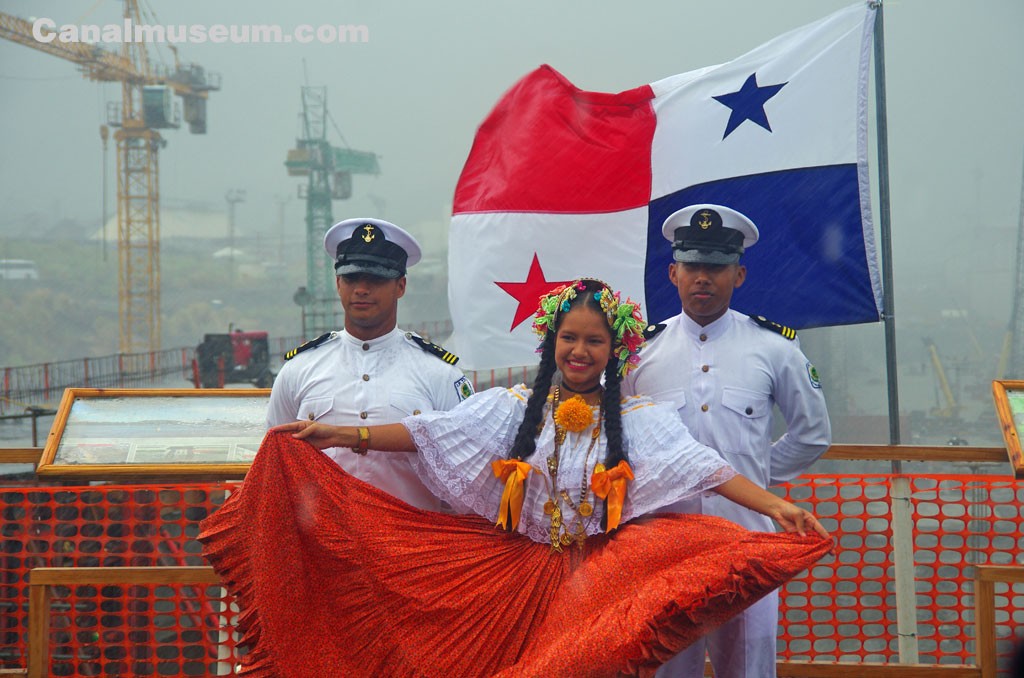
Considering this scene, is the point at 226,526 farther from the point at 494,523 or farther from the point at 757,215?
the point at 757,215

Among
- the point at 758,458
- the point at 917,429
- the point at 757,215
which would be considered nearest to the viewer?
the point at 758,458

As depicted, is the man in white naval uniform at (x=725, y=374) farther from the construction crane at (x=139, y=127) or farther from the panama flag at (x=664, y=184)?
the construction crane at (x=139, y=127)

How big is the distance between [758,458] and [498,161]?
2.70 m

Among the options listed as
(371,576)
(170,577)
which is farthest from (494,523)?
(170,577)

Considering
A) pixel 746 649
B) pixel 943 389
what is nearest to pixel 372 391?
pixel 746 649

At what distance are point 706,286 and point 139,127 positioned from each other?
66.0 meters

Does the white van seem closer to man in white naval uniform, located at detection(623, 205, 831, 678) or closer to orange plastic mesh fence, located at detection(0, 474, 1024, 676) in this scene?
orange plastic mesh fence, located at detection(0, 474, 1024, 676)

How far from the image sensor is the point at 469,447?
9.66 ft

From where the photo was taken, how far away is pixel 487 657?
107 inches

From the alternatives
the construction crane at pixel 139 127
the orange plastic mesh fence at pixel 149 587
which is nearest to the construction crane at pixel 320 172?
the construction crane at pixel 139 127

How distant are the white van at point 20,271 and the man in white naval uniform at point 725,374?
2729 inches

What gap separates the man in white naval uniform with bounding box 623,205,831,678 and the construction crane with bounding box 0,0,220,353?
6229 cm

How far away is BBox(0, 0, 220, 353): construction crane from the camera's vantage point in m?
62.7

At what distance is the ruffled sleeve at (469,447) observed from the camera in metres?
2.93
